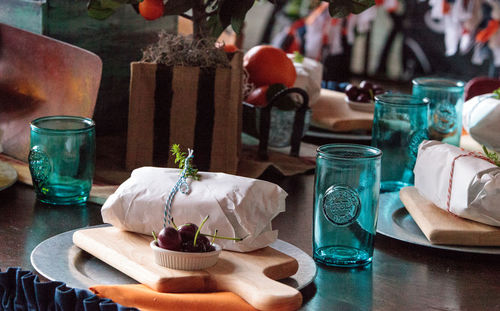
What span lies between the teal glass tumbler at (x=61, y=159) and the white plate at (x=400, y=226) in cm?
44

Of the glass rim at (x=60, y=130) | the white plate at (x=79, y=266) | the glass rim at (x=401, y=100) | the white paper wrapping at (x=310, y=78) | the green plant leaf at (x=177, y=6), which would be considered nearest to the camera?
the white plate at (x=79, y=266)

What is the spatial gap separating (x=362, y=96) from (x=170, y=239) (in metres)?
0.99

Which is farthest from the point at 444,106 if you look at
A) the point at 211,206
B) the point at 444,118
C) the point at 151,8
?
the point at 211,206

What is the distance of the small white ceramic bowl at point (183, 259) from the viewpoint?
0.83 m

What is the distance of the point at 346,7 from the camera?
1325 millimetres

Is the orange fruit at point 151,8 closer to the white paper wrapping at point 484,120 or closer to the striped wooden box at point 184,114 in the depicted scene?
the striped wooden box at point 184,114

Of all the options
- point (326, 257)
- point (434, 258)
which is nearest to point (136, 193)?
point (326, 257)

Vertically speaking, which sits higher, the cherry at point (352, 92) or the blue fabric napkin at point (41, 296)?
the cherry at point (352, 92)

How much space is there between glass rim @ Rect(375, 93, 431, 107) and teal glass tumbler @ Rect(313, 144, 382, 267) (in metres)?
0.30

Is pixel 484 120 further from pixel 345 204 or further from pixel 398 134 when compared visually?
pixel 345 204

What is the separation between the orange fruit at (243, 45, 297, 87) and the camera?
5.13 ft

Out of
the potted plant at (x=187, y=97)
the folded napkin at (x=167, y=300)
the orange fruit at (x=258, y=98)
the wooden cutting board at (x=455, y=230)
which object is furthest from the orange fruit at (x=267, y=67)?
the folded napkin at (x=167, y=300)

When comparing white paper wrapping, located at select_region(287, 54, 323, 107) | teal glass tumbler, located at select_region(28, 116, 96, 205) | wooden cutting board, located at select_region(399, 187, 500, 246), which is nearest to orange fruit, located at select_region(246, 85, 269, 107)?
white paper wrapping, located at select_region(287, 54, 323, 107)

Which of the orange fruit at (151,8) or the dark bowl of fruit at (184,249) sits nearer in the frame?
the dark bowl of fruit at (184,249)
